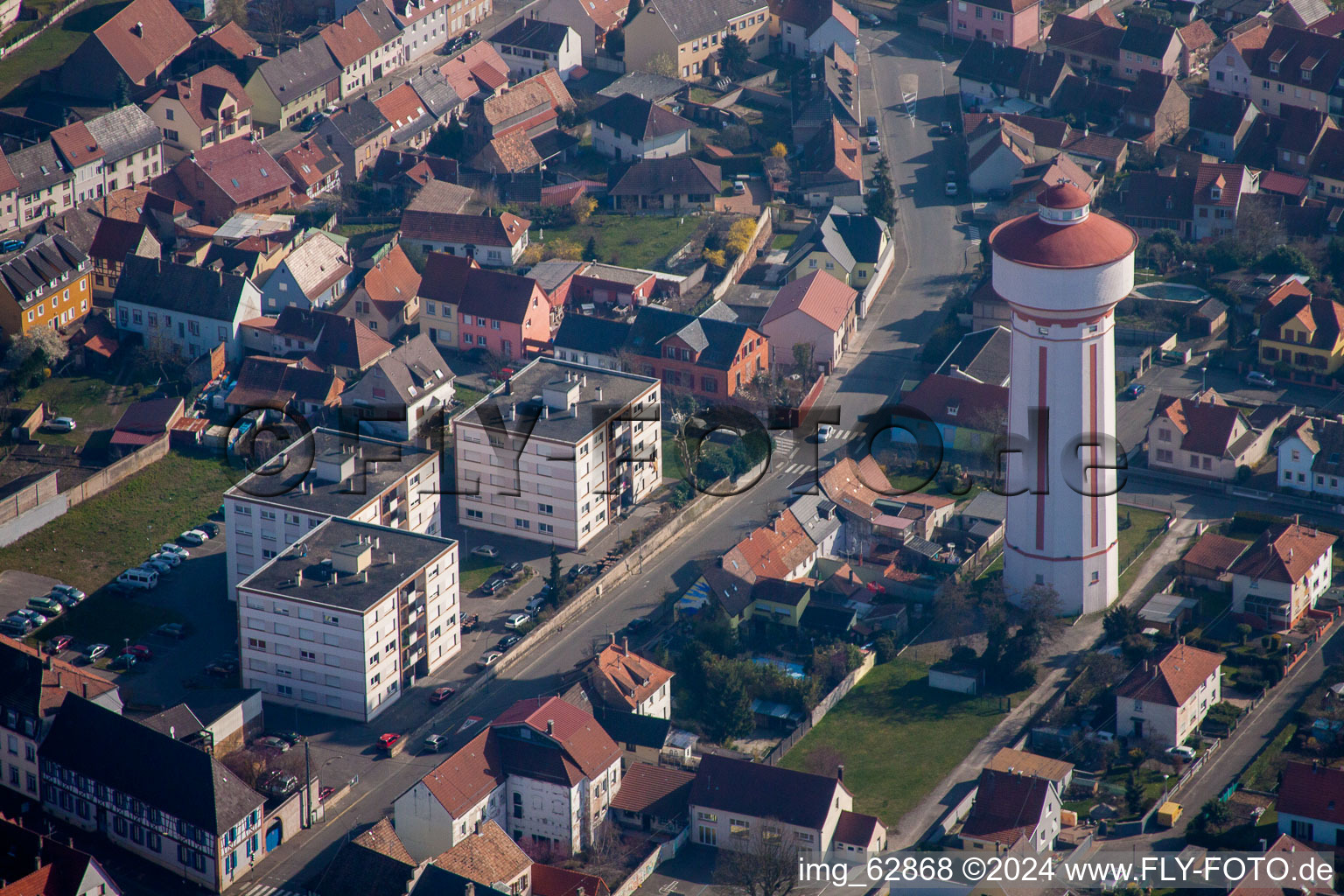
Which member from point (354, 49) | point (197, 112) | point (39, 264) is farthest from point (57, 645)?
→ point (354, 49)

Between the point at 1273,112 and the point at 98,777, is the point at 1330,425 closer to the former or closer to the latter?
the point at 1273,112

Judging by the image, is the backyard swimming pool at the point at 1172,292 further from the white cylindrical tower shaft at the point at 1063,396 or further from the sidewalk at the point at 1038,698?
the white cylindrical tower shaft at the point at 1063,396

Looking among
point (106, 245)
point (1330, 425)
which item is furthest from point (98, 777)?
point (1330, 425)

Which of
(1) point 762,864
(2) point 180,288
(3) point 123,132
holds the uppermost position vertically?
(3) point 123,132

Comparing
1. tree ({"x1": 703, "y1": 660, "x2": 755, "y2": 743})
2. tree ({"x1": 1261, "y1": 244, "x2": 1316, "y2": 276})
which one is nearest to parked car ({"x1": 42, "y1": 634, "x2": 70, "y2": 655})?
tree ({"x1": 703, "y1": 660, "x2": 755, "y2": 743})

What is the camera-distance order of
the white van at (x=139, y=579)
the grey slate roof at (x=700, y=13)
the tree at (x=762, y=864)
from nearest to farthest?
the tree at (x=762, y=864), the white van at (x=139, y=579), the grey slate roof at (x=700, y=13)

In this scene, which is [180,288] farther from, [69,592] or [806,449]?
[806,449]

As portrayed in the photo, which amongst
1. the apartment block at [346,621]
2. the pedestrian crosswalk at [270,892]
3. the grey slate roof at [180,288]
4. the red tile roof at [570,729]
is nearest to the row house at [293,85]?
the grey slate roof at [180,288]
